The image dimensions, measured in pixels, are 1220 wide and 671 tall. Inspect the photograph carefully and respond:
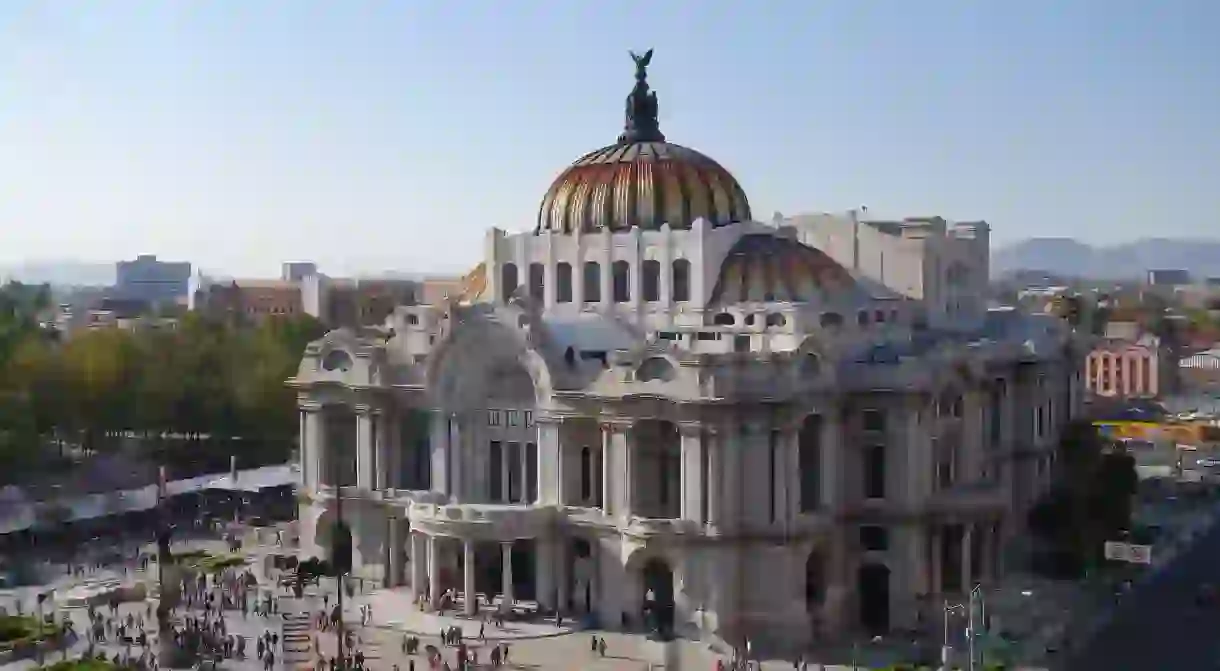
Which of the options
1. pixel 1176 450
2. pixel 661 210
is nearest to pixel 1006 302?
pixel 1176 450

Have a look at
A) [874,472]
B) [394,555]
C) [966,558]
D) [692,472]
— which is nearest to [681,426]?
→ [692,472]

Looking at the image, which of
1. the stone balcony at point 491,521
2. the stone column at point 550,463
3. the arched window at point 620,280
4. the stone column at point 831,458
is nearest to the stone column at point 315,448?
the stone balcony at point 491,521

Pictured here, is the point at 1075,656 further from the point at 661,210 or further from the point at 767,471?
the point at 661,210

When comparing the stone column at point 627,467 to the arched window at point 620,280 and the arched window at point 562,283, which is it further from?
the arched window at point 562,283

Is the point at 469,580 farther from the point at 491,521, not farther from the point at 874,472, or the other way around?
the point at 874,472

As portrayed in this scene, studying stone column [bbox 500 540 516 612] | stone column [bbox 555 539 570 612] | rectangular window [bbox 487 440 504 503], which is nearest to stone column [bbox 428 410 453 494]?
rectangular window [bbox 487 440 504 503]

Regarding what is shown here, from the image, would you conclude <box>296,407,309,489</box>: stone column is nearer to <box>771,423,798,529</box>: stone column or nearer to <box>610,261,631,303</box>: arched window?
<box>610,261,631,303</box>: arched window
